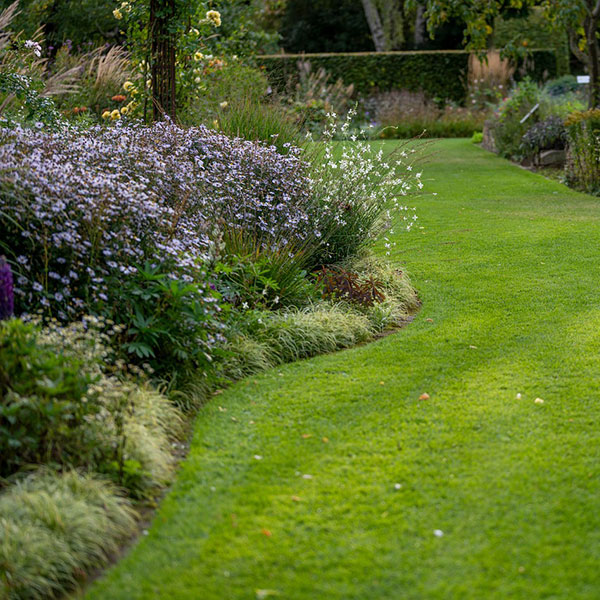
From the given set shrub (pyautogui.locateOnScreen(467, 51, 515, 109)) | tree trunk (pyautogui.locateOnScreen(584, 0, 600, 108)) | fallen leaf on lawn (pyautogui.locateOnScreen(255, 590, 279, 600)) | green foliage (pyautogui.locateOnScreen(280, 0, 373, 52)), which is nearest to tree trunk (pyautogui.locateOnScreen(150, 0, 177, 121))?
fallen leaf on lawn (pyautogui.locateOnScreen(255, 590, 279, 600))

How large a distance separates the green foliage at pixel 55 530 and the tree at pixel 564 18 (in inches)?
439

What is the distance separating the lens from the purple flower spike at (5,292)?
3.21 meters

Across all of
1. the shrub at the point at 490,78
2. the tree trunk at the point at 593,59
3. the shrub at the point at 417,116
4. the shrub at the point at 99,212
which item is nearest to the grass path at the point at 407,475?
the shrub at the point at 99,212

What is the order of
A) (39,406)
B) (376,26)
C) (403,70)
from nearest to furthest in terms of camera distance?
(39,406) < (403,70) < (376,26)

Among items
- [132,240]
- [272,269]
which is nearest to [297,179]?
[272,269]

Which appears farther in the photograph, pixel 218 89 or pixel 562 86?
pixel 562 86

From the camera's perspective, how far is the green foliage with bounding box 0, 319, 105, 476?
9.16 ft

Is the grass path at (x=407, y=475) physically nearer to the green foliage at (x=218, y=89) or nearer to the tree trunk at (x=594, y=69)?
the green foliage at (x=218, y=89)

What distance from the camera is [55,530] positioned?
258cm

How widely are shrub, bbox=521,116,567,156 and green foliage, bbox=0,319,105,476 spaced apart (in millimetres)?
10956

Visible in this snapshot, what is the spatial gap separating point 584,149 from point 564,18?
2.37m

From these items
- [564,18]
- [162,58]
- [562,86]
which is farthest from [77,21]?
[562,86]

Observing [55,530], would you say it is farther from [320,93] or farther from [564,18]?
[320,93]

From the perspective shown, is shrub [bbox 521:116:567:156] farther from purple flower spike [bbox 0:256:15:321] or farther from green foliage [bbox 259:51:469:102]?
purple flower spike [bbox 0:256:15:321]
